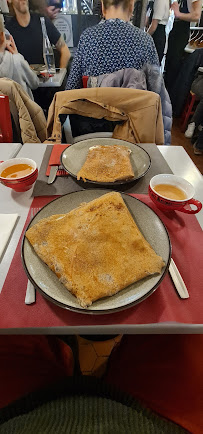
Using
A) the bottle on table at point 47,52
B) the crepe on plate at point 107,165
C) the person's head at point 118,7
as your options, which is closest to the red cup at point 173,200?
the crepe on plate at point 107,165

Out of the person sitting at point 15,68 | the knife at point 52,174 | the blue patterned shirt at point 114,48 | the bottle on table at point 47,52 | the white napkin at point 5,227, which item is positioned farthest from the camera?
the bottle on table at point 47,52

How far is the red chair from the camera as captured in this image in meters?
1.20

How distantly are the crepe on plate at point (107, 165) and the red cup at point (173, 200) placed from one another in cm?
11

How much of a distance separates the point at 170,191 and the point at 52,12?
12.8ft

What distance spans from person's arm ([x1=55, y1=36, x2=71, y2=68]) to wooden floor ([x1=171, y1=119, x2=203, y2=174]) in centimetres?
191

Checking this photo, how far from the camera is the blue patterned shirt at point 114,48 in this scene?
175 cm

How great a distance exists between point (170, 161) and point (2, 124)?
893mm

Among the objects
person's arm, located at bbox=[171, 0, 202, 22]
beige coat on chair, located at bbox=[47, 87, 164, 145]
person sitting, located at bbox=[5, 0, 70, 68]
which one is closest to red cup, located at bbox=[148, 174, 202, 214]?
beige coat on chair, located at bbox=[47, 87, 164, 145]

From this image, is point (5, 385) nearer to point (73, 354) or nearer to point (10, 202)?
point (73, 354)

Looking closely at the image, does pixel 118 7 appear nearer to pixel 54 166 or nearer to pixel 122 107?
pixel 122 107

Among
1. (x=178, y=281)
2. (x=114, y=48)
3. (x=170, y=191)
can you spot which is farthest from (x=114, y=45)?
(x=178, y=281)

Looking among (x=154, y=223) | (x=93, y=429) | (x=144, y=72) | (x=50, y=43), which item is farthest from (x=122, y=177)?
(x=50, y=43)

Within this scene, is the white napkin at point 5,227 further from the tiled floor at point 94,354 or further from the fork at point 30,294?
the tiled floor at point 94,354

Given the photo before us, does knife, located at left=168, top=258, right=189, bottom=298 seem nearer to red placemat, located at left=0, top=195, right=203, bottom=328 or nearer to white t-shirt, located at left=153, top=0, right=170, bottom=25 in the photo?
red placemat, located at left=0, top=195, right=203, bottom=328
